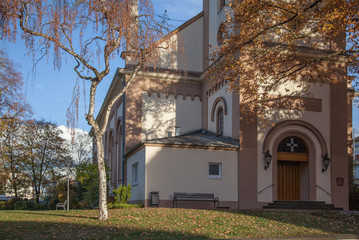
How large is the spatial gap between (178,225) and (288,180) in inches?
471

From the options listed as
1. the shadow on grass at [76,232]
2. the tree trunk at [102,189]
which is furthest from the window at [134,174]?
the shadow on grass at [76,232]

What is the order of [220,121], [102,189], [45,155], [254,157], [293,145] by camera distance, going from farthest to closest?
[45,155] → [220,121] → [293,145] → [254,157] → [102,189]

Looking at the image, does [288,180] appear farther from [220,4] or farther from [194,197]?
[220,4]

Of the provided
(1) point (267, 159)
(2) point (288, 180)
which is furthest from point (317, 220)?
(2) point (288, 180)

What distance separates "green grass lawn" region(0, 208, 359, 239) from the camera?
38.1ft

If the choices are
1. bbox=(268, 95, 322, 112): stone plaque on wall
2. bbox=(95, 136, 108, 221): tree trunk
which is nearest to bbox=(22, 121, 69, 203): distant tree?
bbox=(268, 95, 322, 112): stone plaque on wall

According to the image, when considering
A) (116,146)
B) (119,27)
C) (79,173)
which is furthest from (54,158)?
(119,27)

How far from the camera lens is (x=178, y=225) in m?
13.0

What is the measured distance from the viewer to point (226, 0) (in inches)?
992

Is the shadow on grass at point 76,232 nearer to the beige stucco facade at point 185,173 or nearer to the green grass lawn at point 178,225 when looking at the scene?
the green grass lawn at point 178,225

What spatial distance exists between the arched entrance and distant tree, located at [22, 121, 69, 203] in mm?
27608

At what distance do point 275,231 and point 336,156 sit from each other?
38.0 feet

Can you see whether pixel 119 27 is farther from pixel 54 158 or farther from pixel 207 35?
pixel 54 158

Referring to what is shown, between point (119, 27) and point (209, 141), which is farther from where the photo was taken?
point (209, 141)
